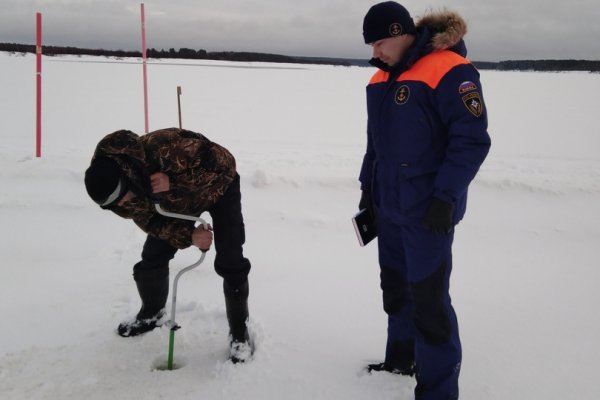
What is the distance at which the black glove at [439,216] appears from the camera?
1.76m

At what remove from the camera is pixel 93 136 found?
7.07 metres

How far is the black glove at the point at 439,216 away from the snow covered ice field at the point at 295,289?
926 mm

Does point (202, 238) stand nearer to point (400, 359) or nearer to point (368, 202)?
point (368, 202)

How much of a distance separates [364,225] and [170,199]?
98cm

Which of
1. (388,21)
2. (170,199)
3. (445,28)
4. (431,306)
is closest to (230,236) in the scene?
(170,199)

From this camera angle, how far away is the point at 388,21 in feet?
5.94


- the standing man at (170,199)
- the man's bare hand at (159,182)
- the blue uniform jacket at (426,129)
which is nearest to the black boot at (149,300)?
the standing man at (170,199)

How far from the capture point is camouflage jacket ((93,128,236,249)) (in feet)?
6.23

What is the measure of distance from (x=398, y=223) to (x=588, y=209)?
145 inches

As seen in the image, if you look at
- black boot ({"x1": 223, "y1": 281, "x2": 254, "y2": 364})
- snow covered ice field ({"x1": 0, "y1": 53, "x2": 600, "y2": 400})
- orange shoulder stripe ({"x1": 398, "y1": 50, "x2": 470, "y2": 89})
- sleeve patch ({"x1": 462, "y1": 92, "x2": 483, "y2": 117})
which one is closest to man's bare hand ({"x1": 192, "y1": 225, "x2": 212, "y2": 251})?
black boot ({"x1": 223, "y1": 281, "x2": 254, "y2": 364})

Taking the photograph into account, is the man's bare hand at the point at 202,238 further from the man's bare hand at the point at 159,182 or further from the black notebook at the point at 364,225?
the black notebook at the point at 364,225

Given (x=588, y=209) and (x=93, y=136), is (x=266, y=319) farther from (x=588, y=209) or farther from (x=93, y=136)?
(x=93, y=136)

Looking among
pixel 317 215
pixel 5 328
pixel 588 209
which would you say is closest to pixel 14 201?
pixel 5 328

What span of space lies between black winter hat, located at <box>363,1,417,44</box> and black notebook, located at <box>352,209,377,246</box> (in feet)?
2.90
